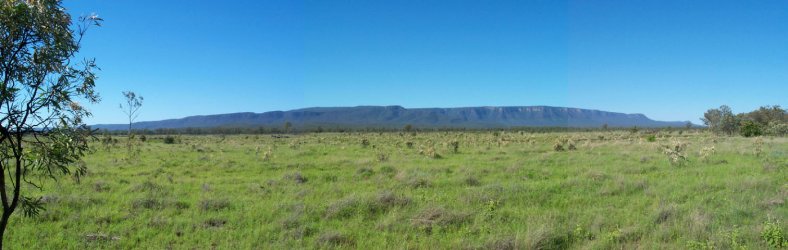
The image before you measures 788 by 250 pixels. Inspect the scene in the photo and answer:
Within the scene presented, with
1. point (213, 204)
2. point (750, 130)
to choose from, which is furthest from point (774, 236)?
point (750, 130)

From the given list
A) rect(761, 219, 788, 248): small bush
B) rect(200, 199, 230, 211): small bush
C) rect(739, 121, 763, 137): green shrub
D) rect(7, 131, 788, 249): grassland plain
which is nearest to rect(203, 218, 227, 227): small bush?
rect(7, 131, 788, 249): grassland plain

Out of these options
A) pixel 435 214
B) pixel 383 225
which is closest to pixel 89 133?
pixel 383 225

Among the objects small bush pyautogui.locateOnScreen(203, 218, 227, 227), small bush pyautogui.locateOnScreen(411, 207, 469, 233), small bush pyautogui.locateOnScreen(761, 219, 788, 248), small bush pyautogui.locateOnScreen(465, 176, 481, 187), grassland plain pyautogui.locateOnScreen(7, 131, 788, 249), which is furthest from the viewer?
small bush pyautogui.locateOnScreen(465, 176, 481, 187)

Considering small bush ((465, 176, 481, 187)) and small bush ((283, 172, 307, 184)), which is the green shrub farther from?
small bush ((283, 172, 307, 184))

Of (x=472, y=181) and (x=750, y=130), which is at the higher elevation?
(x=750, y=130)

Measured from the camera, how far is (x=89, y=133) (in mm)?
4758

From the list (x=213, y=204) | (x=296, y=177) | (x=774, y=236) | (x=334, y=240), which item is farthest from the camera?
(x=296, y=177)

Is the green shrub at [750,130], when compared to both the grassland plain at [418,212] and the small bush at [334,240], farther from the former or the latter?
the small bush at [334,240]

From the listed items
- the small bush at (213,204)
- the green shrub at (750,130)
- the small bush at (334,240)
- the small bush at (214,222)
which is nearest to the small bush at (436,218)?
the small bush at (334,240)

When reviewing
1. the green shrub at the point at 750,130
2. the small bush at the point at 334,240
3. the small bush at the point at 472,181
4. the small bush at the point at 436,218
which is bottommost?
the small bush at the point at 334,240

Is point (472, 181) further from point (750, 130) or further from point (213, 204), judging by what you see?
point (750, 130)

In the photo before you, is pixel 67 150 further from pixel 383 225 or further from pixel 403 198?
pixel 403 198

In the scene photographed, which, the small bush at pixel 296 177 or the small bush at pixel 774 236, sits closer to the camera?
the small bush at pixel 774 236

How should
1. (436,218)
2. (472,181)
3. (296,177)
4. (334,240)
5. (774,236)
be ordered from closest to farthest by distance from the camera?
(774,236) → (334,240) → (436,218) → (472,181) → (296,177)
